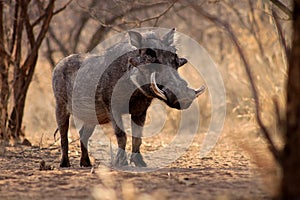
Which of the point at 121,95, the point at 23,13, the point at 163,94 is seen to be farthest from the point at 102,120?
the point at 23,13

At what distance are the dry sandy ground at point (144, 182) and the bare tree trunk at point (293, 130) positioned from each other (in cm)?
62

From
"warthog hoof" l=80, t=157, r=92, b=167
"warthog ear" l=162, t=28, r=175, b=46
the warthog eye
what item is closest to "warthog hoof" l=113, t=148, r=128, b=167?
"warthog hoof" l=80, t=157, r=92, b=167

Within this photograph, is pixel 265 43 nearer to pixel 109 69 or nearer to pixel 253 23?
pixel 253 23

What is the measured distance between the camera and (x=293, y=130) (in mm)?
2877

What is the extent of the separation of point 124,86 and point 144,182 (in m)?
1.62

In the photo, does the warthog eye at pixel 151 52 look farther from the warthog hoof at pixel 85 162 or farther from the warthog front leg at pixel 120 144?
the warthog hoof at pixel 85 162

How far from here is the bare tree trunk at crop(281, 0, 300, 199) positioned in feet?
9.32

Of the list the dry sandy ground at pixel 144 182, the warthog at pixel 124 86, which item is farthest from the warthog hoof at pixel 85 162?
the dry sandy ground at pixel 144 182

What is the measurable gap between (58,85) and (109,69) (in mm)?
813

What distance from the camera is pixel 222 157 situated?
6879 millimetres

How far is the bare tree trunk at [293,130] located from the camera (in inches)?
112

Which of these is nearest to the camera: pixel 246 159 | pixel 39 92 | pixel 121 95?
pixel 121 95

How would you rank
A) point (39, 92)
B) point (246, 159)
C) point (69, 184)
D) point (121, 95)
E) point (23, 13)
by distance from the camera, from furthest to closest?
1. point (39, 92)
2. point (23, 13)
3. point (246, 159)
4. point (121, 95)
5. point (69, 184)

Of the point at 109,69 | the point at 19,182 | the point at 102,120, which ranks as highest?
the point at 109,69
